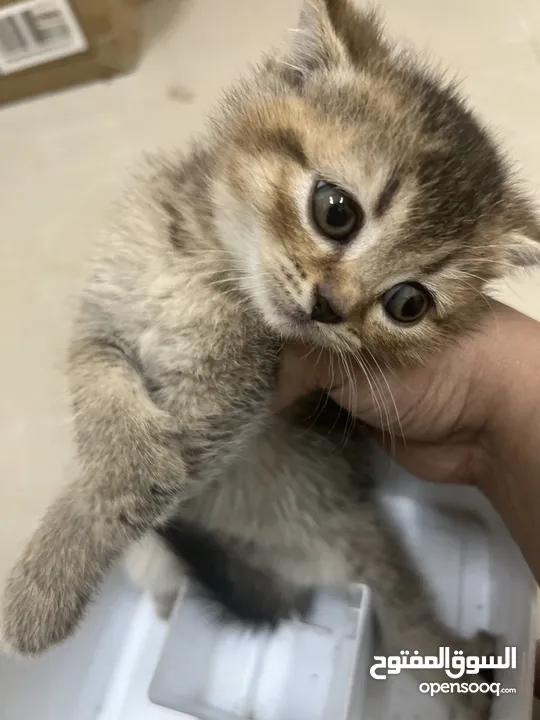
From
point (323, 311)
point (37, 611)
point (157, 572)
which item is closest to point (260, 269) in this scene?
point (323, 311)

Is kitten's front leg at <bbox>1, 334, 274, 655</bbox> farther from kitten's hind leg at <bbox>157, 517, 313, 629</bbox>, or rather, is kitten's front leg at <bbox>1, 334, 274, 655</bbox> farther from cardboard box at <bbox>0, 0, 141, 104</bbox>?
cardboard box at <bbox>0, 0, 141, 104</bbox>

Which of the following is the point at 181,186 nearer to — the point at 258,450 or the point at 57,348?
the point at 258,450

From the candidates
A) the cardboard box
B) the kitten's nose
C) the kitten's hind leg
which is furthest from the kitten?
the cardboard box

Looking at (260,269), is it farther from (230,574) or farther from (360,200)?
(230,574)

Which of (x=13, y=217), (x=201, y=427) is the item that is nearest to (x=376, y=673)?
(x=201, y=427)

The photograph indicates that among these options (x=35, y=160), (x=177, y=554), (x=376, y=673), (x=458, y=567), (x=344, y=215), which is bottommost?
(x=376, y=673)

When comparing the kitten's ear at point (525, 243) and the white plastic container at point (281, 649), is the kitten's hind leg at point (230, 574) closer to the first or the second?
the white plastic container at point (281, 649)

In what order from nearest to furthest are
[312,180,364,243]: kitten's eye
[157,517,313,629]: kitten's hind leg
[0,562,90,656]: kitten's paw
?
1. [312,180,364,243]: kitten's eye
2. [0,562,90,656]: kitten's paw
3. [157,517,313,629]: kitten's hind leg
